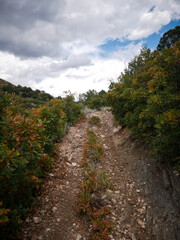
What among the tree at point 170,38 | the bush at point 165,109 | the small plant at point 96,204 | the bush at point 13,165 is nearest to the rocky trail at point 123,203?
the small plant at point 96,204

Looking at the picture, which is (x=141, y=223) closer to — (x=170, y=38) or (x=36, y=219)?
(x=36, y=219)

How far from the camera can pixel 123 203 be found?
3404mm

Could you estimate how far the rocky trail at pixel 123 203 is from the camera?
2580mm

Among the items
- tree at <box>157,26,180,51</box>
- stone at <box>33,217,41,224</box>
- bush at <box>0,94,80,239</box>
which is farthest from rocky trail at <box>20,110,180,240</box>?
tree at <box>157,26,180,51</box>

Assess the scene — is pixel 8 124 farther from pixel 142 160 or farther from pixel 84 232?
pixel 142 160

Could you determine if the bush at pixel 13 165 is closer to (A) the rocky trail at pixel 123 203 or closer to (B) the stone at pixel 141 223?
A: (A) the rocky trail at pixel 123 203

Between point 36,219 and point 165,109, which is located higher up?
point 165,109

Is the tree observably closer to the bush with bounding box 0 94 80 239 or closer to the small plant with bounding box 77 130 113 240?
the small plant with bounding box 77 130 113 240

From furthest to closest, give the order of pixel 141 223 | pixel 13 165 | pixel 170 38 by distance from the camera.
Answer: pixel 170 38
pixel 141 223
pixel 13 165

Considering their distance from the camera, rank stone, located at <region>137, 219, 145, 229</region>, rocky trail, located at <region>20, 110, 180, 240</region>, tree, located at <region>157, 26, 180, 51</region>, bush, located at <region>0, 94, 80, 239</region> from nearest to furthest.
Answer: bush, located at <region>0, 94, 80, 239</region>
rocky trail, located at <region>20, 110, 180, 240</region>
stone, located at <region>137, 219, 145, 229</region>
tree, located at <region>157, 26, 180, 51</region>

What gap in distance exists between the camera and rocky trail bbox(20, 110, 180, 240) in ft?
8.46

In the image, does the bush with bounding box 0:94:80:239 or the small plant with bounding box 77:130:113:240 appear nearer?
the bush with bounding box 0:94:80:239

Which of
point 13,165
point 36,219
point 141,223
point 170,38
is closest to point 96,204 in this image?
point 141,223

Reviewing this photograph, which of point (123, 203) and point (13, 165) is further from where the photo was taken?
point (123, 203)
